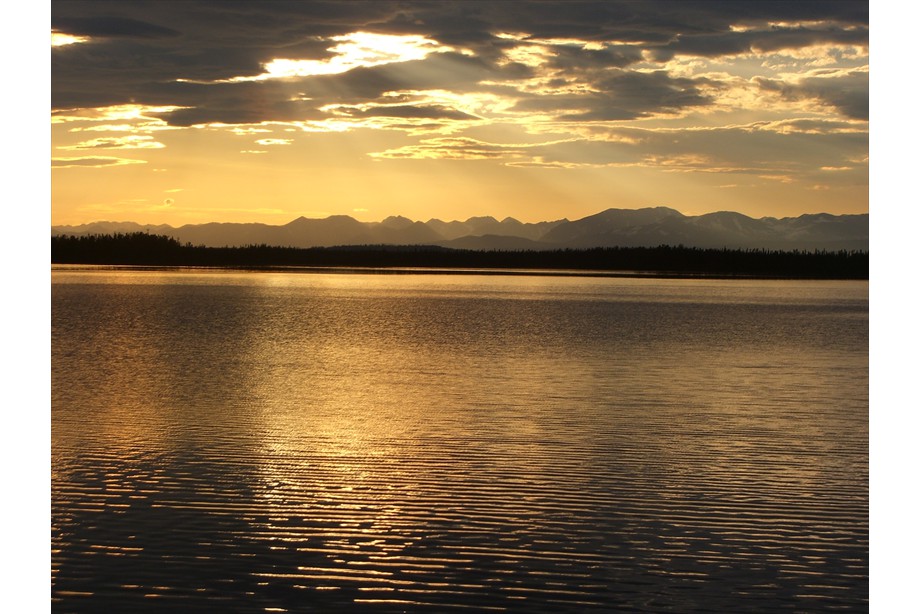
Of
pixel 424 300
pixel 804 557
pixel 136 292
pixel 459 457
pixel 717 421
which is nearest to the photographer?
pixel 804 557

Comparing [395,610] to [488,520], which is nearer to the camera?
[395,610]

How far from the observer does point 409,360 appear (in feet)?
115

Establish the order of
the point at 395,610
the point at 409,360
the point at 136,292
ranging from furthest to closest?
the point at 136,292, the point at 409,360, the point at 395,610

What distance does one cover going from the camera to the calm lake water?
11.9 metres

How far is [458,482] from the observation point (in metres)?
16.2

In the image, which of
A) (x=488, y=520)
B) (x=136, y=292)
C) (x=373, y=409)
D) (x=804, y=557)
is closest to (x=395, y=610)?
(x=488, y=520)

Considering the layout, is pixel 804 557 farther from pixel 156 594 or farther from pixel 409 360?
pixel 409 360

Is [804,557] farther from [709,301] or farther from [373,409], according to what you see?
[709,301]

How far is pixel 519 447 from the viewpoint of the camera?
1888 centimetres

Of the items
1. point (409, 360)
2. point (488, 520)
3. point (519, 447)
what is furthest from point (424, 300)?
point (488, 520)

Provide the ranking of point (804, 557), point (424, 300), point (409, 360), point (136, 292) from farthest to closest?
point (136, 292), point (424, 300), point (409, 360), point (804, 557)

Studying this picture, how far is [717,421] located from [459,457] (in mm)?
6728

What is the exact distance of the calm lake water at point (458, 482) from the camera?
11.9 m
